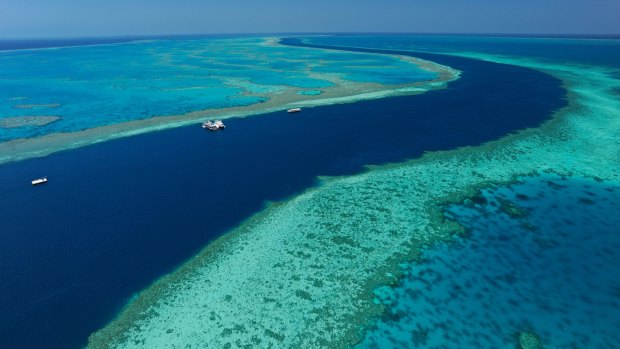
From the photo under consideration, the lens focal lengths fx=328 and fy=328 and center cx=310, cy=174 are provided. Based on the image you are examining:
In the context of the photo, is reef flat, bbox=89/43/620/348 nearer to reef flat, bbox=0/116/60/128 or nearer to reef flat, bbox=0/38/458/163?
reef flat, bbox=0/38/458/163

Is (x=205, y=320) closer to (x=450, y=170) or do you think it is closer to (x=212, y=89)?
(x=450, y=170)

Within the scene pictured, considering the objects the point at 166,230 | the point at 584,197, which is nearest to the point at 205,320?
the point at 166,230

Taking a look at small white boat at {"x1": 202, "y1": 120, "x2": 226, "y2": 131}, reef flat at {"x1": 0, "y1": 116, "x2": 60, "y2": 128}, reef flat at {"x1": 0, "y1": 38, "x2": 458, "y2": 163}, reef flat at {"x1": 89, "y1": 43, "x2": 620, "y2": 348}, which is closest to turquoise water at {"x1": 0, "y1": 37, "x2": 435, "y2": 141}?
reef flat at {"x1": 0, "y1": 38, "x2": 458, "y2": 163}

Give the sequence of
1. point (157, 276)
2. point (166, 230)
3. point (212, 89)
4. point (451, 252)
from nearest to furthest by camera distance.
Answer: point (157, 276), point (451, 252), point (166, 230), point (212, 89)

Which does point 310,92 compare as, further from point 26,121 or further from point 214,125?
point 26,121

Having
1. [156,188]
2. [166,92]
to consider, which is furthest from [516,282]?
[166,92]

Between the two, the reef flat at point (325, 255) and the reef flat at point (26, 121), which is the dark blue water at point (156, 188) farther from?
the reef flat at point (26, 121)

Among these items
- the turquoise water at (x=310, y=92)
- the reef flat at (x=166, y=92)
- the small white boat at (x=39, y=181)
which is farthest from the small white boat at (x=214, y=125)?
the turquoise water at (x=310, y=92)
